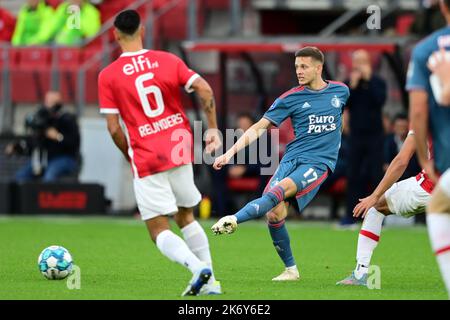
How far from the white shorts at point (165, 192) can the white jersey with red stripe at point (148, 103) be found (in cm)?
6

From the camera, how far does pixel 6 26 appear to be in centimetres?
2394

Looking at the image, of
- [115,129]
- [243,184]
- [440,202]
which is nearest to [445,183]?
[440,202]

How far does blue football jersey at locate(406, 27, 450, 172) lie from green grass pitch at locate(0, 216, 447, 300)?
1.69 meters

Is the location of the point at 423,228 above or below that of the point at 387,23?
below

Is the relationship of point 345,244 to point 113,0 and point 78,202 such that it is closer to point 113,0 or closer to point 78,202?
point 78,202

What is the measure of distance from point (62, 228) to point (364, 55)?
519 cm

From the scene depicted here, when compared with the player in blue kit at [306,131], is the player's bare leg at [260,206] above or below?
below

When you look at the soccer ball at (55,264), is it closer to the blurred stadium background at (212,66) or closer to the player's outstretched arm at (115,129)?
the player's outstretched arm at (115,129)

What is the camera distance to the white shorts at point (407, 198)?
1010cm

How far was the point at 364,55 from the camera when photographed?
683 inches

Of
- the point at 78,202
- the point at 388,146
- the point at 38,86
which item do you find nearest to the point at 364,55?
the point at 388,146

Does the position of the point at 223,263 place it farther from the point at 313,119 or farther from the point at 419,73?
the point at 419,73

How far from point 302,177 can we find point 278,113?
25.1 inches

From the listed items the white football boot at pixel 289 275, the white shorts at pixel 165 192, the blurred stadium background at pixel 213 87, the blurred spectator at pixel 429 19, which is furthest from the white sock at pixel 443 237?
the blurred spectator at pixel 429 19
